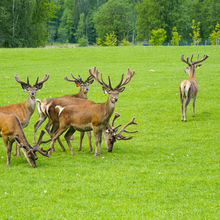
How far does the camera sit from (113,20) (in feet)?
329

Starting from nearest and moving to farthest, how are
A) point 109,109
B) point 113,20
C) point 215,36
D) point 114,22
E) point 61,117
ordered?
1. point 109,109
2. point 61,117
3. point 215,36
4. point 114,22
5. point 113,20

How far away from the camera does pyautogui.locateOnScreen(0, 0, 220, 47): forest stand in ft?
215

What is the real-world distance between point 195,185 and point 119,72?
871 inches

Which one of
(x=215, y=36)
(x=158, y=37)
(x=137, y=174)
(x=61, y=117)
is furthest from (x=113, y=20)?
(x=137, y=174)

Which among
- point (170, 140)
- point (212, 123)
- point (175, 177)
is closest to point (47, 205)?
point (175, 177)

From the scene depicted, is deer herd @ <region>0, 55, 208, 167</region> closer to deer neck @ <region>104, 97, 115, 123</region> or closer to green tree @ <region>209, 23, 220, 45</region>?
deer neck @ <region>104, 97, 115, 123</region>

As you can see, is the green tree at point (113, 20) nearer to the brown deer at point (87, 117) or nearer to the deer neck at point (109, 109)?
the brown deer at point (87, 117)

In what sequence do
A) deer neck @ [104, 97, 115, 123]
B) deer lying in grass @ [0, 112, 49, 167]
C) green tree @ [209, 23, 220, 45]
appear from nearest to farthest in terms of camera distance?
deer lying in grass @ [0, 112, 49, 167], deer neck @ [104, 97, 115, 123], green tree @ [209, 23, 220, 45]

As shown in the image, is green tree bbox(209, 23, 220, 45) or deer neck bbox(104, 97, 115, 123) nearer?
deer neck bbox(104, 97, 115, 123)

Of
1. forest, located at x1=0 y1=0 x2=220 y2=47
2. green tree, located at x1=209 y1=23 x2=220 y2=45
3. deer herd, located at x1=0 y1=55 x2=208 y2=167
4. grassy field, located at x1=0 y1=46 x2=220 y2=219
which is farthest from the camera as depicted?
green tree, located at x1=209 y1=23 x2=220 y2=45

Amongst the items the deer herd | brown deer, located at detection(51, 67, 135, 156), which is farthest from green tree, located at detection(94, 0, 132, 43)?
brown deer, located at detection(51, 67, 135, 156)

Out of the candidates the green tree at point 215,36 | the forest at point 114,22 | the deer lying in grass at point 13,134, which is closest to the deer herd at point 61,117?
the deer lying in grass at point 13,134

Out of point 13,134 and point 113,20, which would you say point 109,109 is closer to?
point 13,134

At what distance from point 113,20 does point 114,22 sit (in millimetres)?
2143
